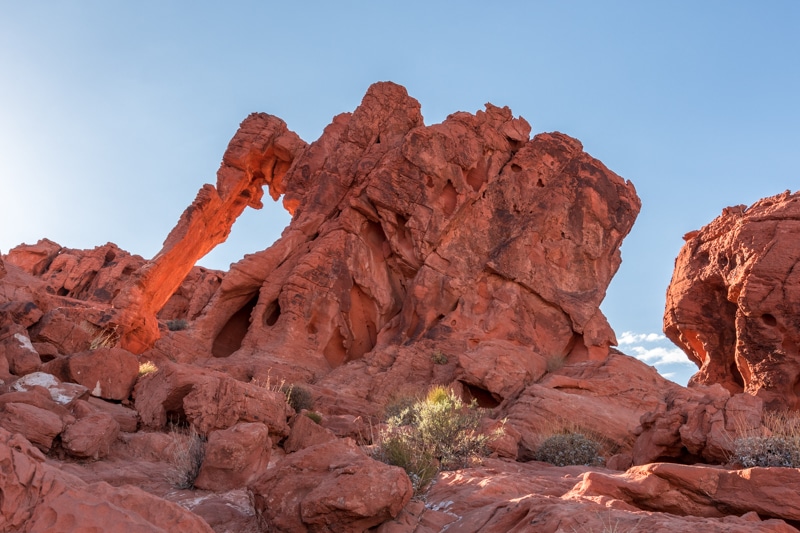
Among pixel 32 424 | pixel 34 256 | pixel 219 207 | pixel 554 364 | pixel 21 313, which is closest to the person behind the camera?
pixel 32 424

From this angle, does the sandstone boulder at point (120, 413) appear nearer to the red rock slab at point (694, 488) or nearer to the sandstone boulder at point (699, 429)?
the red rock slab at point (694, 488)

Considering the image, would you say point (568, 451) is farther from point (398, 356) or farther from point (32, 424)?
point (398, 356)

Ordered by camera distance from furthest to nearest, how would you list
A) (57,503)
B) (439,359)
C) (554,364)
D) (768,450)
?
(554,364)
(439,359)
(768,450)
(57,503)

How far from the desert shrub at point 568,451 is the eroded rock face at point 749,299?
10.2 m

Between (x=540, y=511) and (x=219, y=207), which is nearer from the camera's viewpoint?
(x=540, y=511)

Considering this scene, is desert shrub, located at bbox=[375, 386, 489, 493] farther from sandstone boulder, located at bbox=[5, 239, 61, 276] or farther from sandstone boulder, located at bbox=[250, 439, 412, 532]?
sandstone boulder, located at bbox=[5, 239, 61, 276]

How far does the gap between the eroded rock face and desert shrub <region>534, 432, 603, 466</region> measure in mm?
10229

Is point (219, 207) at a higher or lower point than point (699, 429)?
higher

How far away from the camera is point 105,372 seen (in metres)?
11.4

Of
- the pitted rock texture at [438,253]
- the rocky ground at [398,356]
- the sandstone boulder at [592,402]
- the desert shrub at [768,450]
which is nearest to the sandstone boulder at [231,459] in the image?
the rocky ground at [398,356]

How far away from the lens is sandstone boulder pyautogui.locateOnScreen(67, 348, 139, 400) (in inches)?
437

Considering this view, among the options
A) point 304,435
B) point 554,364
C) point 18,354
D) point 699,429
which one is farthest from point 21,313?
point 554,364

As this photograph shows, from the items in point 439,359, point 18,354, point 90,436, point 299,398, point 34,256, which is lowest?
point 90,436

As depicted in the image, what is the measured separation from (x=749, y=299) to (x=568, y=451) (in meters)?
11.3
